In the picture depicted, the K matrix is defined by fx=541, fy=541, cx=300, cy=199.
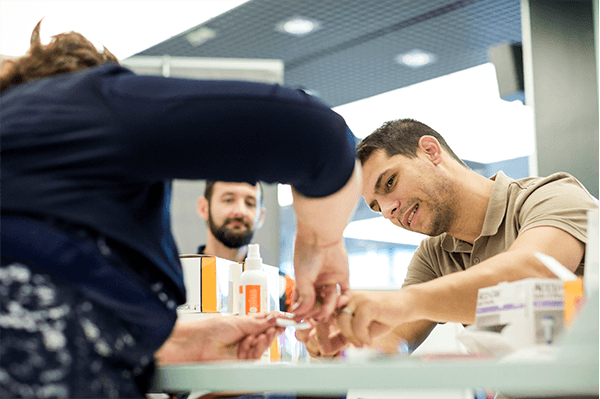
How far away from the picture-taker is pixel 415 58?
4809 mm

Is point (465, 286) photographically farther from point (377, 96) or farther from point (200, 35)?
point (377, 96)

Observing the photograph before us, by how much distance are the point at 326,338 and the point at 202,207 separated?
6.45ft

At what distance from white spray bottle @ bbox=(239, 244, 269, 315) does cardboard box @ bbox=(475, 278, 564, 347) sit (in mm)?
721

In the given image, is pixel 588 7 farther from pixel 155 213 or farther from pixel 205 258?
pixel 155 213

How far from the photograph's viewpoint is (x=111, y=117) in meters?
0.55

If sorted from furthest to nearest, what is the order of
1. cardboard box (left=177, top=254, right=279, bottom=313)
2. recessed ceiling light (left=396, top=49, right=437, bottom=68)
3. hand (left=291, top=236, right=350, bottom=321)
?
recessed ceiling light (left=396, top=49, right=437, bottom=68), cardboard box (left=177, top=254, right=279, bottom=313), hand (left=291, top=236, right=350, bottom=321)

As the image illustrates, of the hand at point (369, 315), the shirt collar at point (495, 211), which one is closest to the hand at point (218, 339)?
the hand at point (369, 315)

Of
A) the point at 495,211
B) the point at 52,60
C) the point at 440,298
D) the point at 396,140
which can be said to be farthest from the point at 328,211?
the point at 396,140

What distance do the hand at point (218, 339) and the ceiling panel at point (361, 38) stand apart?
3.30 meters

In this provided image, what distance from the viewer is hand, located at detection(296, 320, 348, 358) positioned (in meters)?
1.15

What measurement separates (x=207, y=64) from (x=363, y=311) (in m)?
2.29

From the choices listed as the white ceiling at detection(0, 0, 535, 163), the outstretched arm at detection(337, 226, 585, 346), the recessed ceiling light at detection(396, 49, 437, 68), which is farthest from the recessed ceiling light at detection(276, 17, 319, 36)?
the outstretched arm at detection(337, 226, 585, 346)

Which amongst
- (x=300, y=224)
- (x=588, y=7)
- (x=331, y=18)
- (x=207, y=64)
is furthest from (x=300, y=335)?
(x=331, y=18)

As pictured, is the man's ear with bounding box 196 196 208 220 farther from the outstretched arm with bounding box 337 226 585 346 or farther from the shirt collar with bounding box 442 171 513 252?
the outstretched arm with bounding box 337 226 585 346
